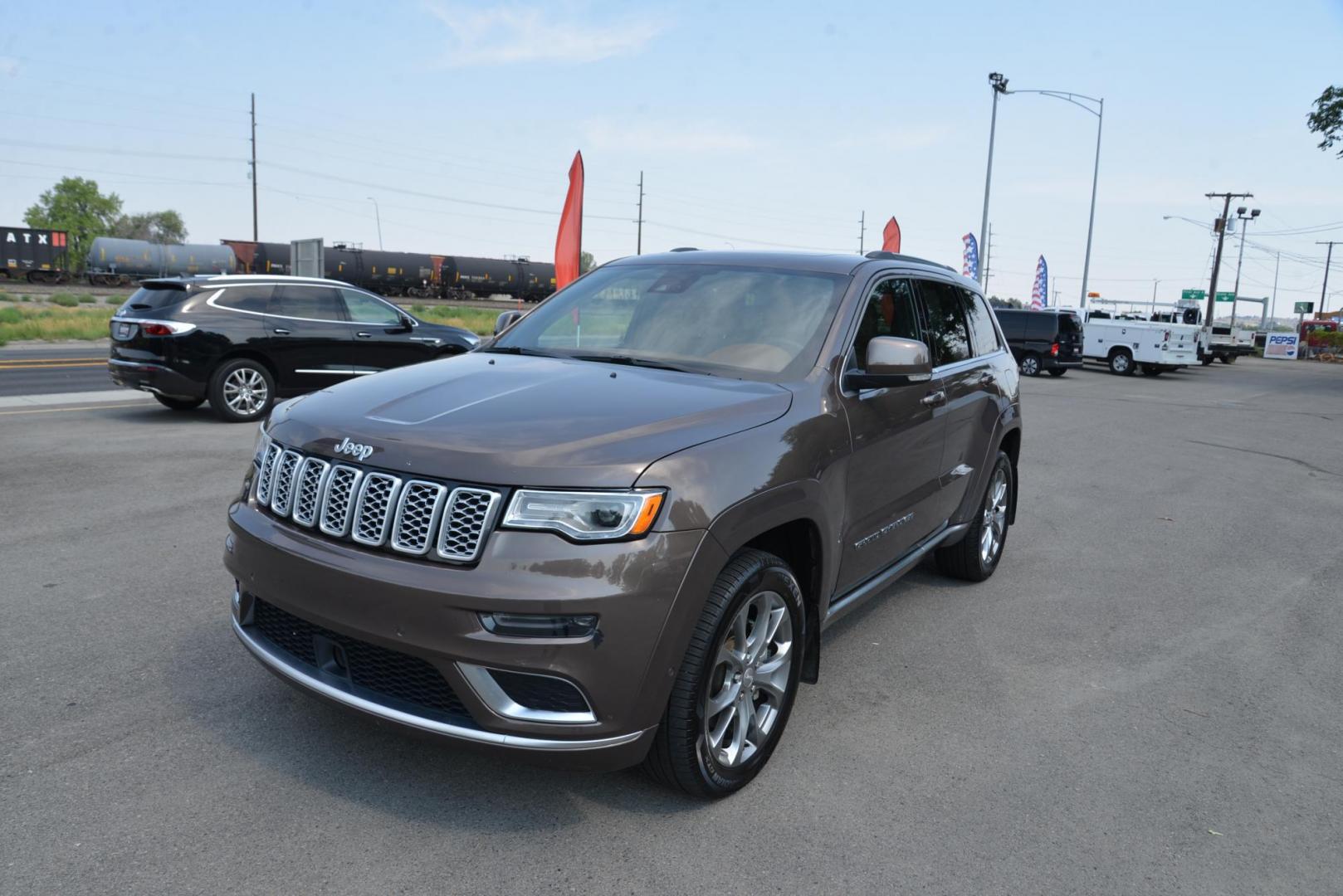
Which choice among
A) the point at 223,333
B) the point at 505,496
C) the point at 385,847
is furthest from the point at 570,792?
the point at 223,333

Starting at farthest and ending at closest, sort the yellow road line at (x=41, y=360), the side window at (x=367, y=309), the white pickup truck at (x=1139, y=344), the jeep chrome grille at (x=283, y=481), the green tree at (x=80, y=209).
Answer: the green tree at (x=80, y=209), the white pickup truck at (x=1139, y=344), the yellow road line at (x=41, y=360), the side window at (x=367, y=309), the jeep chrome grille at (x=283, y=481)

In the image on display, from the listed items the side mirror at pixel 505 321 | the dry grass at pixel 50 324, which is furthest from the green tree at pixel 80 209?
the side mirror at pixel 505 321

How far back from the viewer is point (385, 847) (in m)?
2.88

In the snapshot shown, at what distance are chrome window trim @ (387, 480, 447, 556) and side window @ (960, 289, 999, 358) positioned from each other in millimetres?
3623

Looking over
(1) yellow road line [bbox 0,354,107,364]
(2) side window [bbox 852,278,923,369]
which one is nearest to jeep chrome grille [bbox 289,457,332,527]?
(2) side window [bbox 852,278,923,369]

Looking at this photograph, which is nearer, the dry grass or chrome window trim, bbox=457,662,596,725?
chrome window trim, bbox=457,662,596,725

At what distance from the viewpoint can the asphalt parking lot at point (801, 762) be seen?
2.86 m

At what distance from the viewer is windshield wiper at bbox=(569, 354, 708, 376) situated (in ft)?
12.6

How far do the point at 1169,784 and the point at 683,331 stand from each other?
2487mm

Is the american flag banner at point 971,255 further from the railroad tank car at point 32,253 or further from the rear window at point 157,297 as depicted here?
the railroad tank car at point 32,253

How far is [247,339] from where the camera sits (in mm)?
11094

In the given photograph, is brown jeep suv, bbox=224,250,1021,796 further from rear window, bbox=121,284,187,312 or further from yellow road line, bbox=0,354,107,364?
yellow road line, bbox=0,354,107,364

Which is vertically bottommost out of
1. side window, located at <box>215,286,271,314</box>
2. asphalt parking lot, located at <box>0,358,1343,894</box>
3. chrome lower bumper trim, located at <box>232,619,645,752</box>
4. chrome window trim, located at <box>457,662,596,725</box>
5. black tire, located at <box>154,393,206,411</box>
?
asphalt parking lot, located at <box>0,358,1343,894</box>

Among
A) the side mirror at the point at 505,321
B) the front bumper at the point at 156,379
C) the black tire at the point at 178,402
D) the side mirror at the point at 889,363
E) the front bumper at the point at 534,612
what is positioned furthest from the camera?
the black tire at the point at 178,402
